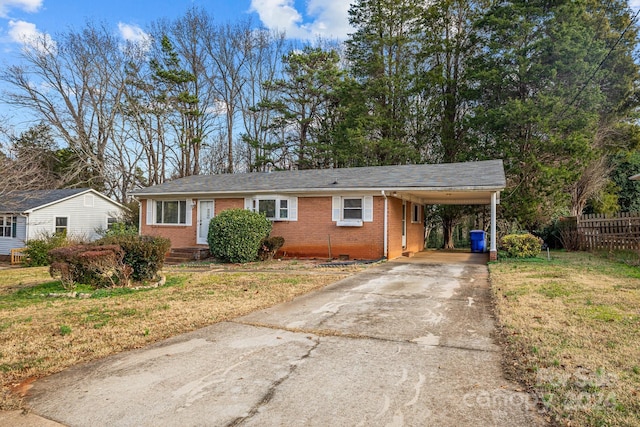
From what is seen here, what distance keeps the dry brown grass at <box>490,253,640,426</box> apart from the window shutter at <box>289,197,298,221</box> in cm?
812

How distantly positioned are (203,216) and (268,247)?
407 centimetres

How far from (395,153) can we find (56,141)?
25008mm

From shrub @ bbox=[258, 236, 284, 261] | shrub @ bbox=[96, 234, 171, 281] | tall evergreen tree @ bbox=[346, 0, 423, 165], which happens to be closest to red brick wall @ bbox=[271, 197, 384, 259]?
shrub @ bbox=[258, 236, 284, 261]

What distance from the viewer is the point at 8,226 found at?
75.2 feet

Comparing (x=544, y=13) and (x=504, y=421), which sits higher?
(x=544, y=13)

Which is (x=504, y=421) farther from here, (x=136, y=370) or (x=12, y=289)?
(x=12, y=289)

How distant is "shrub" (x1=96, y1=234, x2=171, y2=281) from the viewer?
864cm

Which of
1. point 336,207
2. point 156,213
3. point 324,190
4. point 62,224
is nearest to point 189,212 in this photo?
point 156,213

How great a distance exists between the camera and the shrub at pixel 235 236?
1317 centimetres

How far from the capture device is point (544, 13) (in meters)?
20.8

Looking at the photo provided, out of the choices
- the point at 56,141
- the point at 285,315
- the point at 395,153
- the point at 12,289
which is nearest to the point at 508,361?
the point at 285,315

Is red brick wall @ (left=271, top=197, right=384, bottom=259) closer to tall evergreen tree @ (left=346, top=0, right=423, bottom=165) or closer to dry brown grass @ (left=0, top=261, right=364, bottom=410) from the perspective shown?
dry brown grass @ (left=0, top=261, right=364, bottom=410)

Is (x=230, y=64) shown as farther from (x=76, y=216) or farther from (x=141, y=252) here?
(x=141, y=252)

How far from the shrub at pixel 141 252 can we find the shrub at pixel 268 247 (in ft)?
17.0
